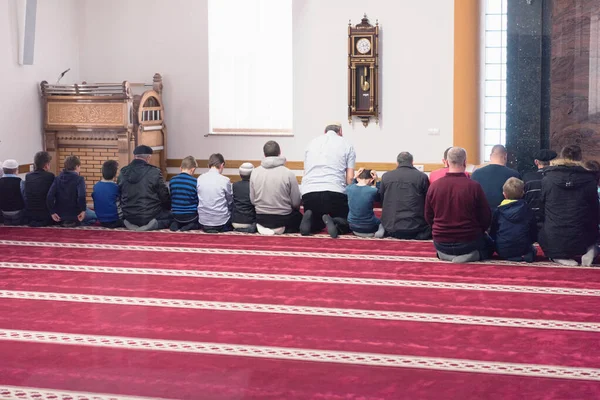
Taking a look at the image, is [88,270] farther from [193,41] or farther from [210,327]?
[193,41]

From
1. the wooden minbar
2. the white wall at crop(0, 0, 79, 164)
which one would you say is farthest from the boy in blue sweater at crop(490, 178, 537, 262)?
the white wall at crop(0, 0, 79, 164)

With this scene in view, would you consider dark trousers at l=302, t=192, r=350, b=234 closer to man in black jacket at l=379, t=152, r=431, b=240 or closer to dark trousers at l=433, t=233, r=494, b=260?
man in black jacket at l=379, t=152, r=431, b=240

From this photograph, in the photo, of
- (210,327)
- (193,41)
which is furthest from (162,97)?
(210,327)

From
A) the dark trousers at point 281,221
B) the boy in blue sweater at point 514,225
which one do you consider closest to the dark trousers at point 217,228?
the dark trousers at point 281,221

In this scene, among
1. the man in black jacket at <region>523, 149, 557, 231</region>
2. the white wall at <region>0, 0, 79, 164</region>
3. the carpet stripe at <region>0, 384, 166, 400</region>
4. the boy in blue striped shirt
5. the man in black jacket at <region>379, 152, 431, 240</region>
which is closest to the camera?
the carpet stripe at <region>0, 384, 166, 400</region>

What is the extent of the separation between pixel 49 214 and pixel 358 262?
3105 millimetres

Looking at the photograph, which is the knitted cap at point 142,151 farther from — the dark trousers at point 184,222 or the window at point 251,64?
the window at point 251,64

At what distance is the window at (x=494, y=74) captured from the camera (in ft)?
32.0

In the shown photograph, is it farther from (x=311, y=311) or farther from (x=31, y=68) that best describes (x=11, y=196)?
(x=311, y=311)

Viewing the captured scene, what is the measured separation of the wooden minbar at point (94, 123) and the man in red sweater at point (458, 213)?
14.6 feet

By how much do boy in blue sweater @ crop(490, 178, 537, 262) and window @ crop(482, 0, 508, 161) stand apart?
3.70 meters

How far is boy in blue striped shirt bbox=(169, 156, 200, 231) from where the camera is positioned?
7.50 metres

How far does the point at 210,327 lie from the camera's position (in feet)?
15.0

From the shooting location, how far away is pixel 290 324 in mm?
4609
